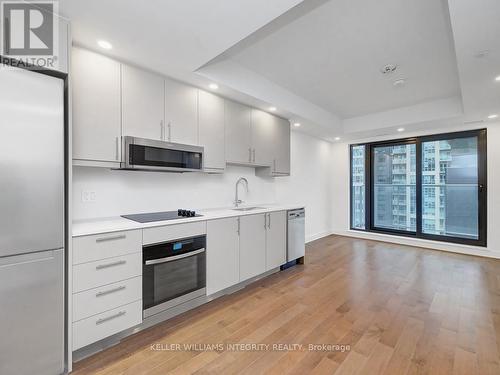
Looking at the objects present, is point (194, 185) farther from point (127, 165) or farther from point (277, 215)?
point (277, 215)

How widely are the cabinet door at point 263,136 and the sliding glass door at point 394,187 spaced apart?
3.22 m

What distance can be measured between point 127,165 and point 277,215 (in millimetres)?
2046

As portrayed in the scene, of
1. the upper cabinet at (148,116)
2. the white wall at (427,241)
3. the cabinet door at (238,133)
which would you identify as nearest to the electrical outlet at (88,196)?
the upper cabinet at (148,116)

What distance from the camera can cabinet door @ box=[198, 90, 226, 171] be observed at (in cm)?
276

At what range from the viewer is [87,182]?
2229 mm

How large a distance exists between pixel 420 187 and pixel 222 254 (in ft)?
14.9

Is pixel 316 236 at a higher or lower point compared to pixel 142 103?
lower

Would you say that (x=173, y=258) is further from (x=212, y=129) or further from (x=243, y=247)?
(x=212, y=129)

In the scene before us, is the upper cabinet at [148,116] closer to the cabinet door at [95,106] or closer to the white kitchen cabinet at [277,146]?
the cabinet door at [95,106]

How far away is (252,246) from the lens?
297cm

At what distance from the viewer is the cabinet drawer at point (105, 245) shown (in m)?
1.67

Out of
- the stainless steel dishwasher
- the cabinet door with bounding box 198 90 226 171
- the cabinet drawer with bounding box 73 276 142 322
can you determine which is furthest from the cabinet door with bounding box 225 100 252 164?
the cabinet drawer with bounding box 73 276 142 322

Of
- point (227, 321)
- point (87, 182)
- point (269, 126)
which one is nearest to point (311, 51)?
point (269, 126)

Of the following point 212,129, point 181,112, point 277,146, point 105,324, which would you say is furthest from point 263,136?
point 105,324
